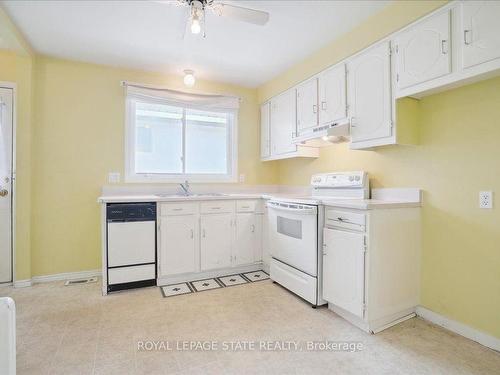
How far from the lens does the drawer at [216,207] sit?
10.5 feet

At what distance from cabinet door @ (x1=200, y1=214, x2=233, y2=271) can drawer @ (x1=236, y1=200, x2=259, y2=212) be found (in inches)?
5.8

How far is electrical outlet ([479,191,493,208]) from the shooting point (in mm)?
1890

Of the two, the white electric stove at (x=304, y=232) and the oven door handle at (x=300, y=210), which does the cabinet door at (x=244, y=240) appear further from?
the oven door handle at (x=300, y=210)

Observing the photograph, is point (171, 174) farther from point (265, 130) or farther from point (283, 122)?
point (283, 122)

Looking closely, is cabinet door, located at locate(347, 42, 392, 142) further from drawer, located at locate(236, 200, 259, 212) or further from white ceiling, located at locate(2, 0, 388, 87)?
drawer, located at locate(236, 200, 259, 212)

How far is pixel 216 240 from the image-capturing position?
326 cm

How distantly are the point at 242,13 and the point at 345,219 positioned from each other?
1735mm

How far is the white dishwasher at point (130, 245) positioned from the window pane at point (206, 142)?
3.60ft

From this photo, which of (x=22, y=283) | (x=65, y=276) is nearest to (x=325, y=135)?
(x=65, y=276)

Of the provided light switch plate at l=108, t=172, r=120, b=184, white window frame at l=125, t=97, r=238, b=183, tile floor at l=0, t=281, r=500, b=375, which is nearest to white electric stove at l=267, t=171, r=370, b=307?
tile floor at l=0, t=281, r=500, b=375

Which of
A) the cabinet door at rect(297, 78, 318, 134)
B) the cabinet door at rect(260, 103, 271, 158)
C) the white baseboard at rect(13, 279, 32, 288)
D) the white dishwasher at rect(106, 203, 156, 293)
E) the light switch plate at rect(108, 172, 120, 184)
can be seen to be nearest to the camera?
the white dishwasher at rect(106, 203, 156, 293)

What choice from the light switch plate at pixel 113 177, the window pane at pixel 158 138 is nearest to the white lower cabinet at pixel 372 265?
the window pane at pixel 158 138

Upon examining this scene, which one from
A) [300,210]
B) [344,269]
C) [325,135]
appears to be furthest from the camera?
[325,135]

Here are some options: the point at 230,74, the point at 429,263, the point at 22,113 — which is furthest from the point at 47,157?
the point at 429,263
